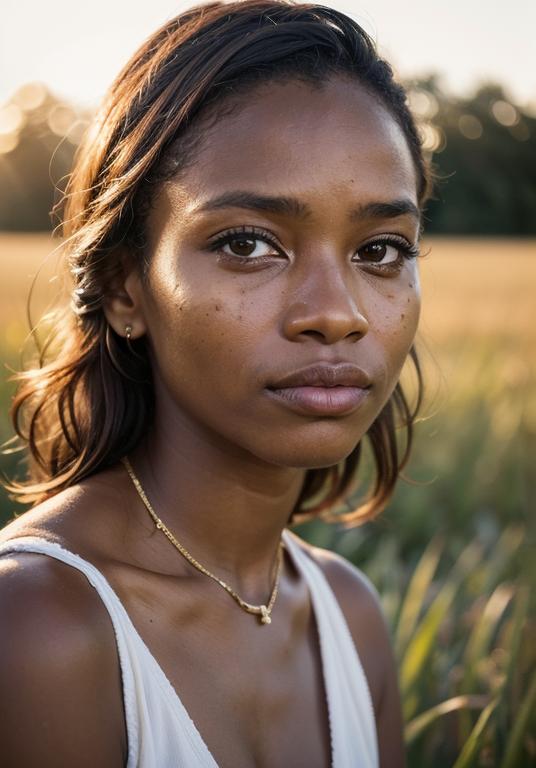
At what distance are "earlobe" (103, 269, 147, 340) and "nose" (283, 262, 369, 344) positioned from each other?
41 cm

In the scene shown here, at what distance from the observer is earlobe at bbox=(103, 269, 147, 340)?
1905mm

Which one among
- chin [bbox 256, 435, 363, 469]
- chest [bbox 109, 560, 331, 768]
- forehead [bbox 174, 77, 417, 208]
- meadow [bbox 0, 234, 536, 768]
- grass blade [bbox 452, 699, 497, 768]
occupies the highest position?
forehead [bbox 174, 77, 417, 208]

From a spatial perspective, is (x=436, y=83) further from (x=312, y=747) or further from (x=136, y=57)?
(x=312, y=747)

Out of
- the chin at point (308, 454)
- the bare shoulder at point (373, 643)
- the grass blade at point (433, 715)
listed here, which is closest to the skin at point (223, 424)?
the chin at point (308, 454)

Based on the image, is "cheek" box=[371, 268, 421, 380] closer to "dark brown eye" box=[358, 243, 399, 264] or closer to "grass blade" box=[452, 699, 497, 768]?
"dark brown eye" box=[358, 243, 399, 264]

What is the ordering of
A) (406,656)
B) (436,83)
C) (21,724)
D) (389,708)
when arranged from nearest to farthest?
(21,724) < (389,708) < (406,656) < (436,83)

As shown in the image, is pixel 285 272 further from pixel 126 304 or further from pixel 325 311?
pixel 126 304

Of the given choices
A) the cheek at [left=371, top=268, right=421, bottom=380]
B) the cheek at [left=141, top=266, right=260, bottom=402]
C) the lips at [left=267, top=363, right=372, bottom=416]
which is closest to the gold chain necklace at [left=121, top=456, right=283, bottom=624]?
the cheek at [left=141, top=266, right=260, bottom=402]

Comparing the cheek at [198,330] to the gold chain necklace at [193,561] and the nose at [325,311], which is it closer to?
the nose at [325,311]

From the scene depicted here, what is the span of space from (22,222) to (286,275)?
1764cm

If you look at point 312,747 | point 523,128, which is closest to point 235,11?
point 312,747

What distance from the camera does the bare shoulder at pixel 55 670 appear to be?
1.41 m

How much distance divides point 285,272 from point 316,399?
0.81 feet

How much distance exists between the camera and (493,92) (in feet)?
19.5
